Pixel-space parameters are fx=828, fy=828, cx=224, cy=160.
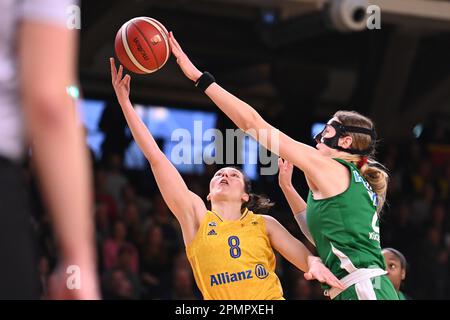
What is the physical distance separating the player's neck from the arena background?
12.8ft

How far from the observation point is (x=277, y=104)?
16328 millimetres

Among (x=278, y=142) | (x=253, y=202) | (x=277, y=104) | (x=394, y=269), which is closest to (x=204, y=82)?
(x=278, y=142)

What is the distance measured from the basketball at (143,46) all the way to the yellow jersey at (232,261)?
954 mm

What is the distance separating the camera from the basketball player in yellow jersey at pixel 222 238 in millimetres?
4688

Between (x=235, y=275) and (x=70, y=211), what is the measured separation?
10.2 feet

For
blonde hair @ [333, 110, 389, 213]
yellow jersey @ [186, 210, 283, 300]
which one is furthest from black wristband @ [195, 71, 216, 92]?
yellow jersey @ [186, 210, 283, 300]

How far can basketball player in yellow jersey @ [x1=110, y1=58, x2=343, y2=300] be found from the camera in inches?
185

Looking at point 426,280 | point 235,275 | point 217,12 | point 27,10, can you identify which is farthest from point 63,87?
point 217,12

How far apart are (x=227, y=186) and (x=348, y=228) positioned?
1183 millimetres

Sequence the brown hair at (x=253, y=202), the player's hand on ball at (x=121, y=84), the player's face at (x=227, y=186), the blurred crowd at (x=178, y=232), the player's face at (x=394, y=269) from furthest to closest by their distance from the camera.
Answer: the blurred crowd at (x=178, y=232)
the player's face at (x=394, y=269)
the brown hair at (x=253, y=202)
the player's face at (x=227, y=186)
the player's hand on ball at (x=121, y=84)

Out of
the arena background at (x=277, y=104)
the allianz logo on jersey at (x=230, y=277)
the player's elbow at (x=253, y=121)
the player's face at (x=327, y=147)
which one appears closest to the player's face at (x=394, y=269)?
the allianz logo on jersey at (x=230, y=277)

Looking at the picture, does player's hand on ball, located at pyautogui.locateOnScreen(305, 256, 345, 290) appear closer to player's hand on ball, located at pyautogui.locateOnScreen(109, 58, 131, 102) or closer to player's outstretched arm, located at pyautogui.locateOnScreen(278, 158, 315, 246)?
player's outstretched arm, located at pyautogui.locateOnScreen(278, 158, 315, 246)

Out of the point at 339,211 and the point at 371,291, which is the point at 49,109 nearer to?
the point at 339,211

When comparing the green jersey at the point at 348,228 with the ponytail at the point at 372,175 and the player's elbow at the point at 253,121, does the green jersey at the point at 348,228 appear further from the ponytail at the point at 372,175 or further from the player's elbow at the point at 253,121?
the player's elbow at the point at 253,121
